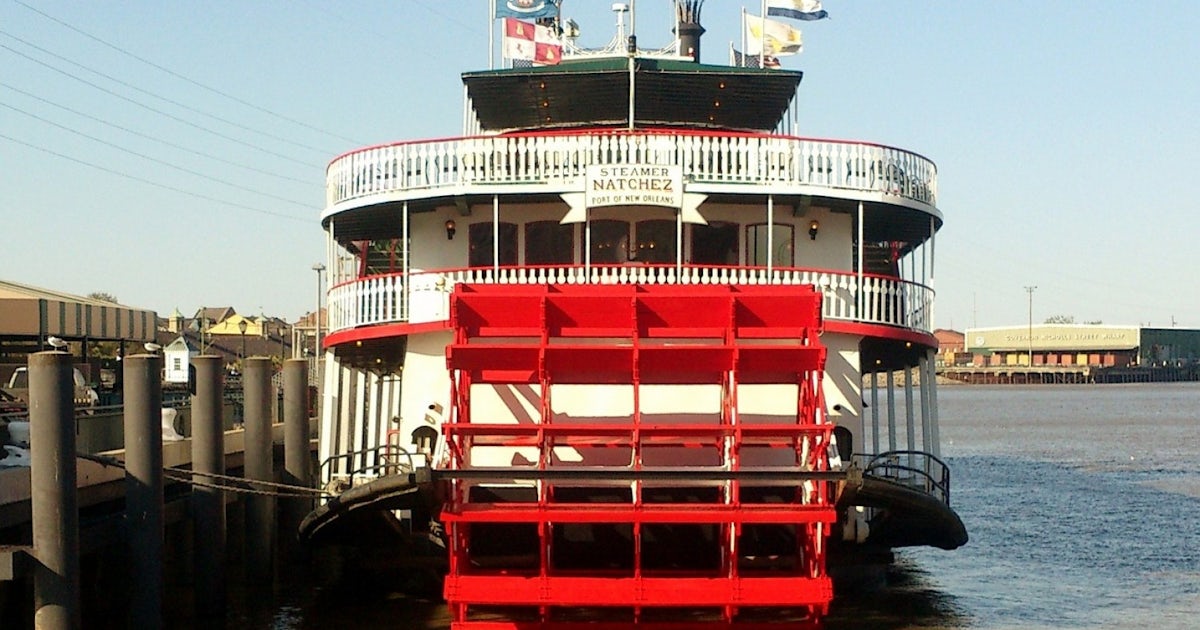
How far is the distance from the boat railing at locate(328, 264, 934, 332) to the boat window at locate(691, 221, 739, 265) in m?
0.29

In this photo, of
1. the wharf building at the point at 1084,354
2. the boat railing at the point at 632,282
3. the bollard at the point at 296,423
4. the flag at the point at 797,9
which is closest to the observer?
the boat railing at the point at 632,282

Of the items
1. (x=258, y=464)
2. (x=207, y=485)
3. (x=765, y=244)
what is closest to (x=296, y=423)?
(x=258, y=464)

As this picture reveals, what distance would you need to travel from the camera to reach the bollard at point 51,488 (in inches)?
394

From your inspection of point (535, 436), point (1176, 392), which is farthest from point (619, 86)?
point (1176, 392)

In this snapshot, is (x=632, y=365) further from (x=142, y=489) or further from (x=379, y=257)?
(x=379, y=257)

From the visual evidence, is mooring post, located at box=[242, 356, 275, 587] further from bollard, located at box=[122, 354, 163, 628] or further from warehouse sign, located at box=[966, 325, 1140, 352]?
warehouse sign, located at box=[966, 325, 1140, 352]

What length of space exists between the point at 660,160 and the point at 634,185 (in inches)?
15.7

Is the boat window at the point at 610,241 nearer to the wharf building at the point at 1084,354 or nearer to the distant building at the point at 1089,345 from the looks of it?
the wharf building at the point at 1084,354

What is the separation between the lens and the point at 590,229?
1378cm

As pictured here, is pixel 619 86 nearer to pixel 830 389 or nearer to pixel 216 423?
pixel 830 389

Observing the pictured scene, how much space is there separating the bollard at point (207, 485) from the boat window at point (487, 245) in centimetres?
251

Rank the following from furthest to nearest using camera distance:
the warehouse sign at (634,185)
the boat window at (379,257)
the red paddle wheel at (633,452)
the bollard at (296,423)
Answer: the boat window at (379,257) → the bollard at (296,423) → the warehouse sign at (634,185) → the red paddle wheel at (633,452)

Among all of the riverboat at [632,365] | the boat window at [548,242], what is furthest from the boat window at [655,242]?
the boat window at [548,242]

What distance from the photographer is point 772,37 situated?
1709cm
